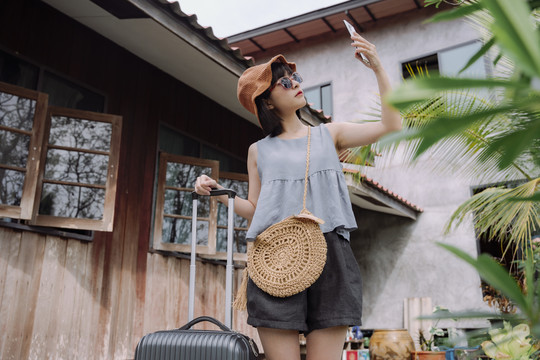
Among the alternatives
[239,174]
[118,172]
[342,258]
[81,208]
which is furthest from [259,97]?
[239,174]

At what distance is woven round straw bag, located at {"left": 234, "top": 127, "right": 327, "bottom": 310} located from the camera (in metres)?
1.48

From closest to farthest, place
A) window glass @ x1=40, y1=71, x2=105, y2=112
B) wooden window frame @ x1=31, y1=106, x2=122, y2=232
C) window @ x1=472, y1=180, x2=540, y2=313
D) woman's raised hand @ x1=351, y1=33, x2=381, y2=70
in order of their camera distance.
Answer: woman's raised hand @ x1=351, y1=33, x2=381, y2=70 < wooden window frame @ x1=31, y1=106, x2=122, y2=232 < window glass @ x1=40, y1=71, x2=105, y2=112 < window @ x1=472, y1=180, x2=540, y2=313

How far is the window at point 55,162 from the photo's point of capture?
3.38m

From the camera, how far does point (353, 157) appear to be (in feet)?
Answer: 15.7

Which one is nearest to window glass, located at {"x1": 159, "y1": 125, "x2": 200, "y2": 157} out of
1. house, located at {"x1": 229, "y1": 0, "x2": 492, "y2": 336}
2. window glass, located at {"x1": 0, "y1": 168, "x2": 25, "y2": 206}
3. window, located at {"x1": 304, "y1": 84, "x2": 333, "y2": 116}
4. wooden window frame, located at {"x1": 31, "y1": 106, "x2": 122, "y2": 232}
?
wooden window frame, located at {"x1": 31, "y1": 106, "x2": 122, "y2": 232}

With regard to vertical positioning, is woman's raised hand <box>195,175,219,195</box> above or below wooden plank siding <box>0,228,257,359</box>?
above

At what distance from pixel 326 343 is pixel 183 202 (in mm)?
3413

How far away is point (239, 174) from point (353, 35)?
4.06 metres

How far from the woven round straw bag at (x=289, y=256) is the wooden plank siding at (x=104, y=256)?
242cm

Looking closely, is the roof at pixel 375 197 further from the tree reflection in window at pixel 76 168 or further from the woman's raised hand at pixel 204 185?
the woman's raised hand at pixel 204 185

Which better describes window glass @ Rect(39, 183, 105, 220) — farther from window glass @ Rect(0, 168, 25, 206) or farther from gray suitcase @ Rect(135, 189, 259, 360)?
gray suitcase @ Rect(135, 189, 259, 360)

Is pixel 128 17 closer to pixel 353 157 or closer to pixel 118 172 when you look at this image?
pixel 118 172

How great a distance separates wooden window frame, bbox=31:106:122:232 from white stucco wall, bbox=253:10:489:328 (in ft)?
15.8

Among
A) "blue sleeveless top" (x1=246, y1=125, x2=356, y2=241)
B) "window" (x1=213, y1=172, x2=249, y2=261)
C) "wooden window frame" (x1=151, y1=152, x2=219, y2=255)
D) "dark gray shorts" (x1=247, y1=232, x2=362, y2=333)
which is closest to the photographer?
"dark gray shorts" (x1=247, y1=232, x2=362, y2=333)
